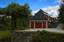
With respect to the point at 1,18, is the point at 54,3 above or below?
above

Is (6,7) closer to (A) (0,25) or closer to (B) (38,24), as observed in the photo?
(A) (0,25)

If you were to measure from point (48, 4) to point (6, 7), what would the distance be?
1.74m

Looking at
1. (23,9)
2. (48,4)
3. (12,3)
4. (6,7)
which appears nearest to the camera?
(48,4)

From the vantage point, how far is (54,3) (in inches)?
215

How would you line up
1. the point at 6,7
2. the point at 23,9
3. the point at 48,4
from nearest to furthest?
the point at 48,4 → the point at 6,7 → the point at 23,9

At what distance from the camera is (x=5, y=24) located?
255 inches

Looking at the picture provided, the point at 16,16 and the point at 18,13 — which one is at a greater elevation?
the point at 18,13

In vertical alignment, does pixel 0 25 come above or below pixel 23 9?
below

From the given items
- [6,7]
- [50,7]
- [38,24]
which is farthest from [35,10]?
[38,24]

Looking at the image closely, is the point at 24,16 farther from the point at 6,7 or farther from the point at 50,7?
the point at 50,7

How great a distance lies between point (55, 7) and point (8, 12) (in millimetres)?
1941

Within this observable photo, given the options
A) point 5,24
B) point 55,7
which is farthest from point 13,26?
point 55,7

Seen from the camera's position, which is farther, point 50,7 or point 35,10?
point 35,10

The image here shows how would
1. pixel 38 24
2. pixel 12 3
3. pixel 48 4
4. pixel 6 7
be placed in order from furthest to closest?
pixel 38 24
pixel 6 7
pixel 12 3
pixel 48 4
